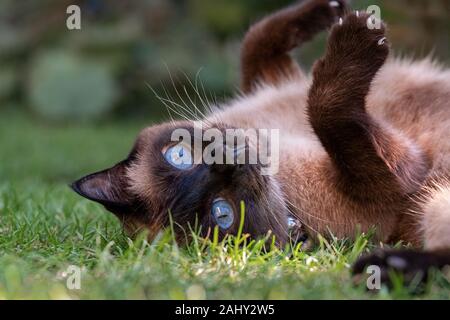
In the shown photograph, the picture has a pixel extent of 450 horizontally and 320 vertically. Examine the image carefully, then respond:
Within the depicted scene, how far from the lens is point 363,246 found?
2.34 meters

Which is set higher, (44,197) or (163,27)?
(163,27)

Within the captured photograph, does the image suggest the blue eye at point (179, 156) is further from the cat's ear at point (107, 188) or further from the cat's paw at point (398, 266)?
the cat's paw at point (398, 266)

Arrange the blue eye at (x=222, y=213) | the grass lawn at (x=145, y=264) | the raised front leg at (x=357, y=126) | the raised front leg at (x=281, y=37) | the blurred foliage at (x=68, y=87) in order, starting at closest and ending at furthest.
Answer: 1. the grass lawn at (x=145, y=264)
2. the blue eye at (x=222, y=213)
3. the raised front leg at (x=357, y=126)
4. the raised front leg at (x=281, y=37)
5. the blurred foliage at (x=68, y=87)

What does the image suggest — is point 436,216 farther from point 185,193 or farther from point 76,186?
point 76,186

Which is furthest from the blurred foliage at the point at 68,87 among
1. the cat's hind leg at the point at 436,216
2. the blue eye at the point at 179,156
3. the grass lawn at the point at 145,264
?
the cat's hind leg at the point at 436,216

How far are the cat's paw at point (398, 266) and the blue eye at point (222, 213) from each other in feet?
1.84

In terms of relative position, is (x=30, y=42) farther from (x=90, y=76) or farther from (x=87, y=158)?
(x=87, y=158)

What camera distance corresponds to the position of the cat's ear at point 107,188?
8.29 ft

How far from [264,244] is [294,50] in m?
1.57

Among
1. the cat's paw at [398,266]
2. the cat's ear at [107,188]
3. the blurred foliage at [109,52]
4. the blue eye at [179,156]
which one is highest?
the blurred foliage at [109,52]

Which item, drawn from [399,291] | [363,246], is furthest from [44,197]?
[399,291]

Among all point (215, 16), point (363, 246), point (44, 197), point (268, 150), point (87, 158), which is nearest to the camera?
point (363, 246)

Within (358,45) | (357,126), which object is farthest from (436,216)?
(358,45)

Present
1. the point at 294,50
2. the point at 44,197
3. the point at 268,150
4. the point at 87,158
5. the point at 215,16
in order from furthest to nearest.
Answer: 1. the point at 215,16
2. the point at 87,158
3. the point at 294,50
4. the point at 44,197
5. the point at 268,150
